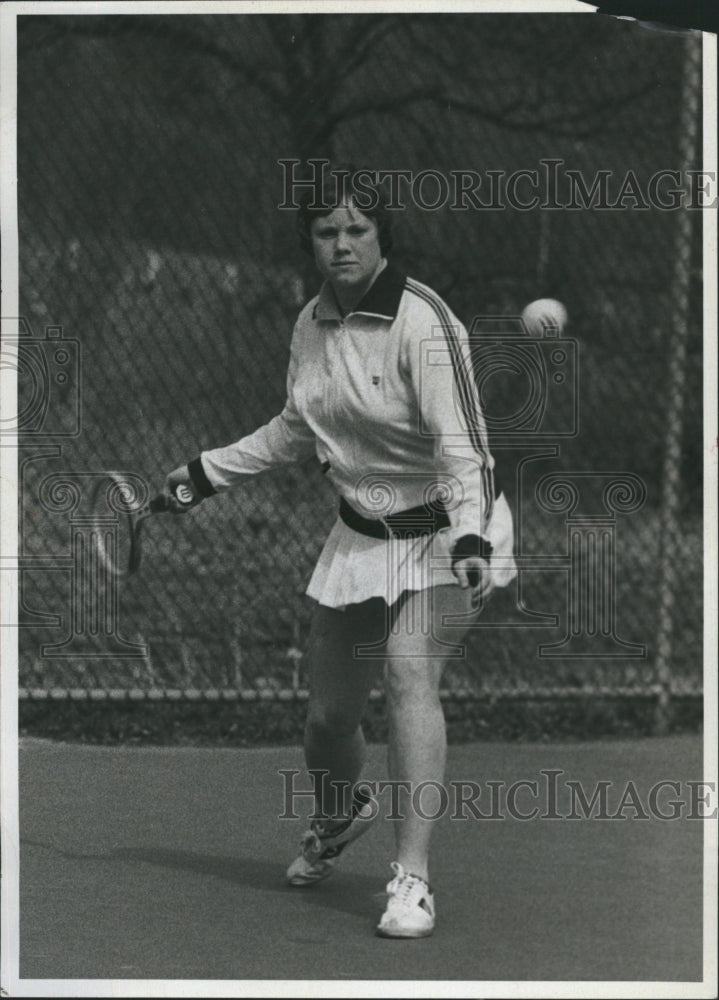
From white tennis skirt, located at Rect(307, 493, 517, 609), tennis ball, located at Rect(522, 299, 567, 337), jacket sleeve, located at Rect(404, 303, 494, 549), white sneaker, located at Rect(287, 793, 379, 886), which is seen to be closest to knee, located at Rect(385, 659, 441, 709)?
white tennis skirt, located at Rect(307, 493, 517, 609)

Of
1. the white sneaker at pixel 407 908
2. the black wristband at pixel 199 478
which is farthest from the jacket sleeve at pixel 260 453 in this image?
the white sneaker at pixel 407 908

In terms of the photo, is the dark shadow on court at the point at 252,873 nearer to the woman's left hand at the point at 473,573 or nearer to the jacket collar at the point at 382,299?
the woman's left hand at the point at 473,573

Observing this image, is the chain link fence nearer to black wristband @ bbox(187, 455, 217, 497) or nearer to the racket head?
the racket head

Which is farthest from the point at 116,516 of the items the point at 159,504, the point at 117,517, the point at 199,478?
the point at 199,478

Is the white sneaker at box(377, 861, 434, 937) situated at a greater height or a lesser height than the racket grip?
lesser

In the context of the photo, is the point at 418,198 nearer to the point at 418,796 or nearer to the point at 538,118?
the point at 538,118

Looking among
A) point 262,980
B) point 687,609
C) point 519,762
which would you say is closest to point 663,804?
point 519,762

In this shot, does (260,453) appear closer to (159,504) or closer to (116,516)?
(159,504)
